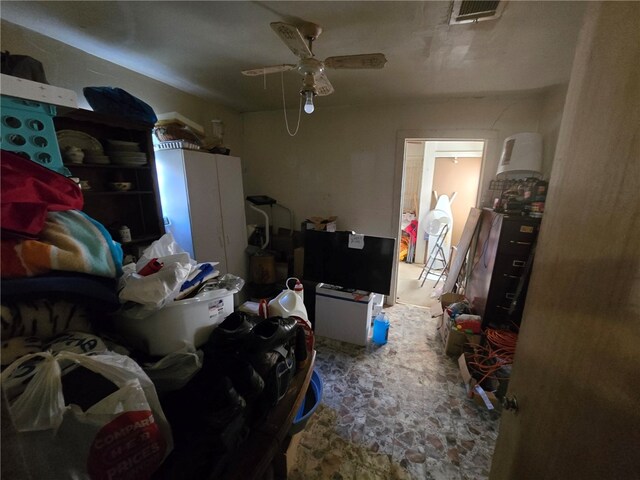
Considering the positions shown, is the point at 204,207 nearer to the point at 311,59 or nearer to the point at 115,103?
the point at 115,103

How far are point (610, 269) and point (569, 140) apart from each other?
39 centimetres

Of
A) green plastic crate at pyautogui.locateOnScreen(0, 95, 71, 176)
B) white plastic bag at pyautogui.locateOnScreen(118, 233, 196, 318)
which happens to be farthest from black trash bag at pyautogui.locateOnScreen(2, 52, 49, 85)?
white plastic bag at pyautogui.locateOnScreen(118, 233, 196, 318)

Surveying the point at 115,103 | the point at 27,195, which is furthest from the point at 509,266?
the point at 115,103

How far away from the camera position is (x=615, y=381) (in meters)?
0.42

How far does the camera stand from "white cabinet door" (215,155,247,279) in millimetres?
2656

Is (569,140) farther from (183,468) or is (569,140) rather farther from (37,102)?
(37,102)

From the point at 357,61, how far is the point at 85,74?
202 centimetres

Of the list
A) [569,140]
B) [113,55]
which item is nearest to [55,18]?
[113,55]

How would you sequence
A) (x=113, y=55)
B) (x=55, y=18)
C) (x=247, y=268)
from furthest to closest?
1. (x=247, y=268)
2. (x=113, y=55)
3. (x=55, y=18)

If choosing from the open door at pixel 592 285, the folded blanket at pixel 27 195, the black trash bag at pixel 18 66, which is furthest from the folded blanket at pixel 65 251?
the black trash bag at pixel 18 66

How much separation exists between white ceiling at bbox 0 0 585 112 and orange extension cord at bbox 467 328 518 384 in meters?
2.08

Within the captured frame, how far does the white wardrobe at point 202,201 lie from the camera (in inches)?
89.1

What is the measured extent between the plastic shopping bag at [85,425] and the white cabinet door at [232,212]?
2410 mm

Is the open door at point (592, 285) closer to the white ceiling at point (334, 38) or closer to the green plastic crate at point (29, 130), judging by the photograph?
the white ceiling at point (334, 38)
